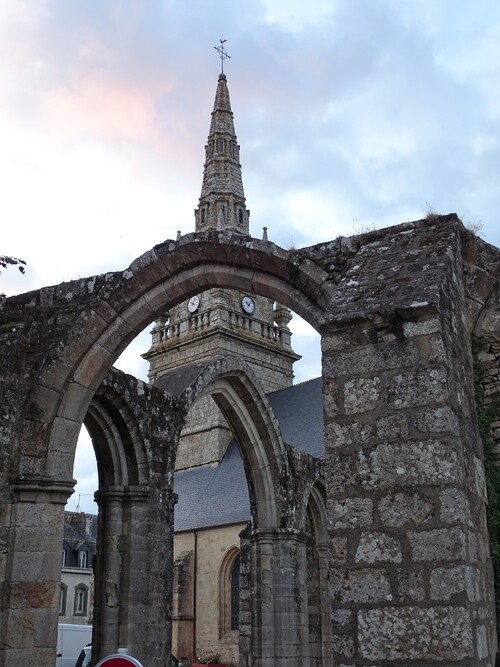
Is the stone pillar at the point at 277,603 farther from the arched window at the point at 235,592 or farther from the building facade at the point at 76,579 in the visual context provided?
the building facade at the point at 76,579

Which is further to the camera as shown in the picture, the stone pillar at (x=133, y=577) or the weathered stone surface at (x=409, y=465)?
the stone pillar at (x=133, y=577)

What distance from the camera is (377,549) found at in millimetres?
3143

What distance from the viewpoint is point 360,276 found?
3.91 m

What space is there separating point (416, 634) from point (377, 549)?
351mm

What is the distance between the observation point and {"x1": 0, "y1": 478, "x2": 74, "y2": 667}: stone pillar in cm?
526

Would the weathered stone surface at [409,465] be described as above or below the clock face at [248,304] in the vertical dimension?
below

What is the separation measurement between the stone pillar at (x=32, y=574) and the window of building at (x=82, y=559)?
A: 25.8m

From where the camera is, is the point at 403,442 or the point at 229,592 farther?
the point at 229,592

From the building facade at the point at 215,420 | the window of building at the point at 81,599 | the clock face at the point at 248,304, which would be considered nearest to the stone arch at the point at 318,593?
the building facade at the point at 215,420

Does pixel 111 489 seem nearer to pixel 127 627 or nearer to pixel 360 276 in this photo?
pixel 127 627

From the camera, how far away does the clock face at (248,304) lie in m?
32.0

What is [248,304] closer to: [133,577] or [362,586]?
[133,577]

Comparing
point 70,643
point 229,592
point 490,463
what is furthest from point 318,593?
point 229,592

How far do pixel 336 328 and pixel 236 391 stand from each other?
635 cm
